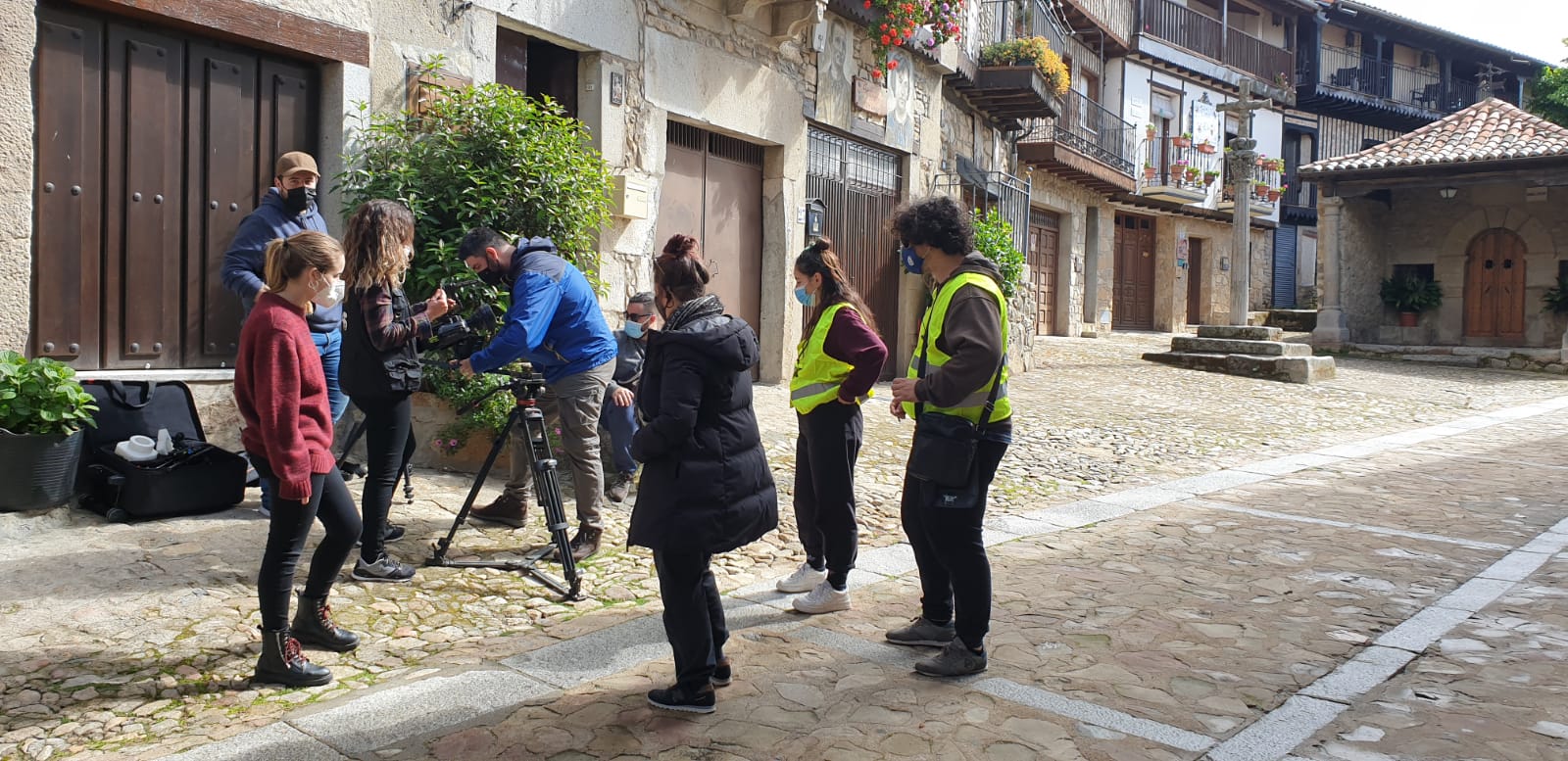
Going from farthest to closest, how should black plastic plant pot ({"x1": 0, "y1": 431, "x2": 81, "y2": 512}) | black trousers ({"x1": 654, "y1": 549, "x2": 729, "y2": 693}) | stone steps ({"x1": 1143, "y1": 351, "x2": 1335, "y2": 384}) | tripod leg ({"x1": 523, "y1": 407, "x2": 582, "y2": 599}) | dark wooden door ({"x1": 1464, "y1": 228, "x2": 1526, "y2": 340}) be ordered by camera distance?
dark wooden door ({"x1": 1464, "y1": 228, "x2": 1526, "y2": 340})
stone steps ({"x1": 1143, "y1": 351, "x2": 1335, "y2": 384})
black plastic plant pot ({"x1": 0, "y1": 431, "x2": 81, "y2": 512})
tripod leg ({"x1": 523, "y1": 407, "x2": 582, "y2": 599})
black trousers ({"x1": 654, "y1": 549, "x2": 729, "y2": 693})

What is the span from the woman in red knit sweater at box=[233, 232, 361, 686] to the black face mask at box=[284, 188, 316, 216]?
6.35 feet

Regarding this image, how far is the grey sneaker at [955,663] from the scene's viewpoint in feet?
11.8

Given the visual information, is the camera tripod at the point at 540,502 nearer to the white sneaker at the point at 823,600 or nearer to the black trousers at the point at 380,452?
the black trousers at the point at 380,452

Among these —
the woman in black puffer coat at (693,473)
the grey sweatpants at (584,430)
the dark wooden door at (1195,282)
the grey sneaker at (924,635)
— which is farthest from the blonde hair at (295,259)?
the dark wooden door at (1195,282)

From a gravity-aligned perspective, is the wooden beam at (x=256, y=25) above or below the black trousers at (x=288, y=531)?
above

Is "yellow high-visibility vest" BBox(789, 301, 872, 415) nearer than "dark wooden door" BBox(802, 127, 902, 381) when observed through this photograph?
Yes

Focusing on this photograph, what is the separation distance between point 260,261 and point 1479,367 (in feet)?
64.1

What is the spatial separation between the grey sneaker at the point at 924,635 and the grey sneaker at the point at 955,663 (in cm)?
27

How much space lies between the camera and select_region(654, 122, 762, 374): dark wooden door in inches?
365

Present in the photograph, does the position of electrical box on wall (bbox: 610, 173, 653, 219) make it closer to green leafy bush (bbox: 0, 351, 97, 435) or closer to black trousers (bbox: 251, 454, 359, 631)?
green leafy bush (bbox: 0, 351, 97, 435)

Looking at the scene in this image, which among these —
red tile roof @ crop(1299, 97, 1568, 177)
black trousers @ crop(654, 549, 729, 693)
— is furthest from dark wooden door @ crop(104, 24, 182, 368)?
red tile roof @ crop(1299, 97, 1568, 177)

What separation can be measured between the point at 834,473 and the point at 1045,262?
18.4m

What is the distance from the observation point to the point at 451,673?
354cm

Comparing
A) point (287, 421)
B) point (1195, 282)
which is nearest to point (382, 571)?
point (287, 421)
